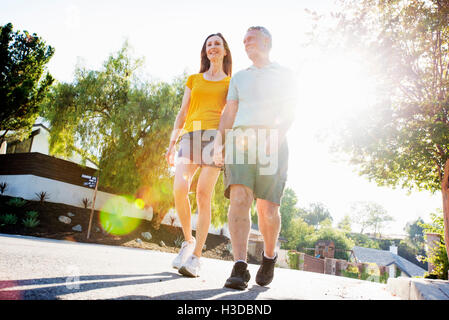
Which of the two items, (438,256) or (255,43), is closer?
(255,43)

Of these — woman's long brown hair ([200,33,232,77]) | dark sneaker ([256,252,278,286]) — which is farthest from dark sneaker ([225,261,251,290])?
woman's long brown hair ([200,33,232,77])

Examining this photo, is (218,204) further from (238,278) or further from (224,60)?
(238,278)

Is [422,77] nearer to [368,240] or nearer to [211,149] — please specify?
[211,149]

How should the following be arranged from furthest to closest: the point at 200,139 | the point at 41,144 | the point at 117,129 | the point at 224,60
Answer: the point at 41,144, the point at 117,129, the point at 224,60, the point at 200,139

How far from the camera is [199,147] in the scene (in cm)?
313

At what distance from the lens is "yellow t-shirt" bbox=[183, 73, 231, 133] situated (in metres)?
3.18

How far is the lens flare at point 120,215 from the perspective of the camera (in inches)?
563

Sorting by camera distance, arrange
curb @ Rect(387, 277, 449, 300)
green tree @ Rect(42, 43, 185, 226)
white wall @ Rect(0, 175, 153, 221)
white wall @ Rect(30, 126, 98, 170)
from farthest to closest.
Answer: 1. white wall @ Rect(30, 126, 98, 170)
2. white wall @ Rect(0, 175, 153, 221)
3. green tree @ Rect(42, 43, 185, 226)
4. curb @ Rect(387, 277, 449, 300)

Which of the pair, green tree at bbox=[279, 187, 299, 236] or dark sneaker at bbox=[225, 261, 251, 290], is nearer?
dark sneaker at bbox=[225, 261, 251, 290]

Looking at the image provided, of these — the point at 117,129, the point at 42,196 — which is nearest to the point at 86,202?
the point at 42,196

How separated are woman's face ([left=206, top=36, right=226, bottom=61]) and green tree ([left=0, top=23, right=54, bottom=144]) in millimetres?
15003

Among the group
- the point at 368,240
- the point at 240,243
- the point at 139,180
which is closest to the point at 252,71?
the point at 240,243

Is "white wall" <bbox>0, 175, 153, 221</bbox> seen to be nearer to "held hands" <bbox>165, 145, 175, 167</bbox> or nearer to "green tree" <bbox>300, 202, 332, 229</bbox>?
"held hands" <bbox>165, 145, 175, 167</bbox>

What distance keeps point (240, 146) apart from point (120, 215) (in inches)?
598
